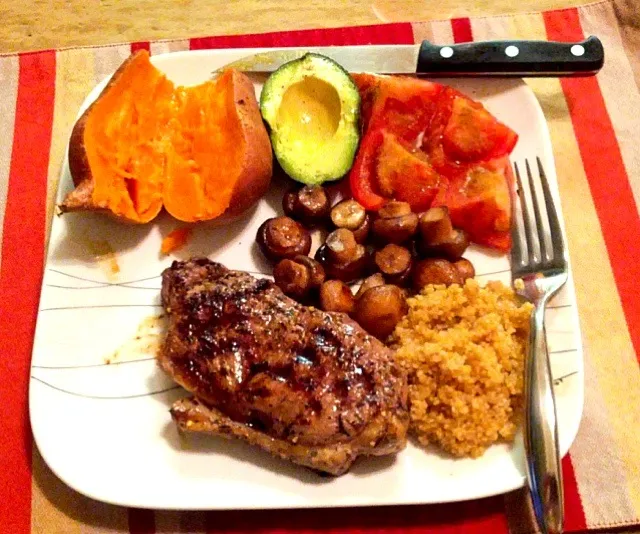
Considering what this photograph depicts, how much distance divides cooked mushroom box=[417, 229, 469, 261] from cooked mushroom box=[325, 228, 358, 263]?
0.59 ft

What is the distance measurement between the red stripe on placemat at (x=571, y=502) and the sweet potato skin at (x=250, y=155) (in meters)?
0.99

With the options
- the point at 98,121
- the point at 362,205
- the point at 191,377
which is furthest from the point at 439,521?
the point at 98,121

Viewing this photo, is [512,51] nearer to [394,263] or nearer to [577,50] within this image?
[577,50]

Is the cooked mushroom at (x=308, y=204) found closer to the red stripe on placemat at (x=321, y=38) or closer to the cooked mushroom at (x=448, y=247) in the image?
the cooked mushroom at (x=448, y=247)

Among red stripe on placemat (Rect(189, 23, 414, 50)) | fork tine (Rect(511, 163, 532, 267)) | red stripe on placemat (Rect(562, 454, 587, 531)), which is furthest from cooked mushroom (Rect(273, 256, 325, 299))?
red stripe on placemat (Rect(189, 23, 414, 50))

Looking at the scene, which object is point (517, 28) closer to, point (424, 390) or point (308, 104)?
point (308, 104)

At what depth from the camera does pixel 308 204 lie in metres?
1.68

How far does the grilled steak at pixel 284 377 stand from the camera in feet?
4.48

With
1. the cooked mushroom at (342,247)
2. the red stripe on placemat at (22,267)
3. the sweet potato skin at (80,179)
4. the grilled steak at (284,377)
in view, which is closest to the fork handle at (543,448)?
the grilled steak at (284,377)

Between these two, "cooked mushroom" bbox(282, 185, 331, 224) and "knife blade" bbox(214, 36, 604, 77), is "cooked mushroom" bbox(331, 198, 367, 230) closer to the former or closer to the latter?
"cooked mushroom" bbox(282, 185, 331, 224)

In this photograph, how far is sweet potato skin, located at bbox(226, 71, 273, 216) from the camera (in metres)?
1.61

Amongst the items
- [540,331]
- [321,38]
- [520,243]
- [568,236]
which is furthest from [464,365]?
[321,38]

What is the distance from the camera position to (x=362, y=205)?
1.74 meters

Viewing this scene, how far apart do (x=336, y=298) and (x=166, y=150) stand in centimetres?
60
